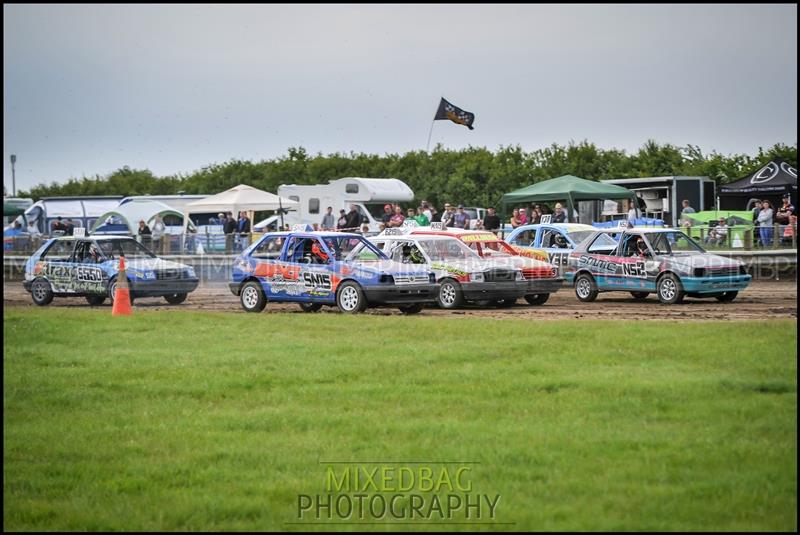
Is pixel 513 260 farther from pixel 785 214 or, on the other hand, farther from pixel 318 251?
pixel 785 214

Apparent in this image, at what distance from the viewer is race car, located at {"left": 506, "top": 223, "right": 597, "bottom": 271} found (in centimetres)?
2431

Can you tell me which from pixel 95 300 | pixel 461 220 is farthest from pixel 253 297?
pixel 461 220

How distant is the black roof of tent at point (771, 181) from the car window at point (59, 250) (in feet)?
58.5

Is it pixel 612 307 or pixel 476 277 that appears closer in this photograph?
pixel 476 277

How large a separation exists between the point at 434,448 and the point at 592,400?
199 centimetres

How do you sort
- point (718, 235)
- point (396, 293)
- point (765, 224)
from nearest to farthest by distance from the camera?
point (396, 293) → point (718, 235) → point (765, 224)

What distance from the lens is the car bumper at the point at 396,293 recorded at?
765 inches

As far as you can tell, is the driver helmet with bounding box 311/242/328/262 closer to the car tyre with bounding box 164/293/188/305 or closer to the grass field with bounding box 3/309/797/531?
the car tyre with bounding box 164/293/188/305

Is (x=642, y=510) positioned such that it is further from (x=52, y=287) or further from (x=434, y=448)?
(x=52, y=287)

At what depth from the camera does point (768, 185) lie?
1252 inches

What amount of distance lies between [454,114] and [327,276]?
14.9 metres

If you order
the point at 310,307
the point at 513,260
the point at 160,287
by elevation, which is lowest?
the point at 310,307

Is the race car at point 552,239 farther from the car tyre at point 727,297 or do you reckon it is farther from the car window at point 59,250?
the car window at point 59,250

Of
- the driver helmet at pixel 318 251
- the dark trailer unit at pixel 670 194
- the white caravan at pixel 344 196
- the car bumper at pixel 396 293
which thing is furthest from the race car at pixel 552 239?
the white caravan at pixel 344 196
